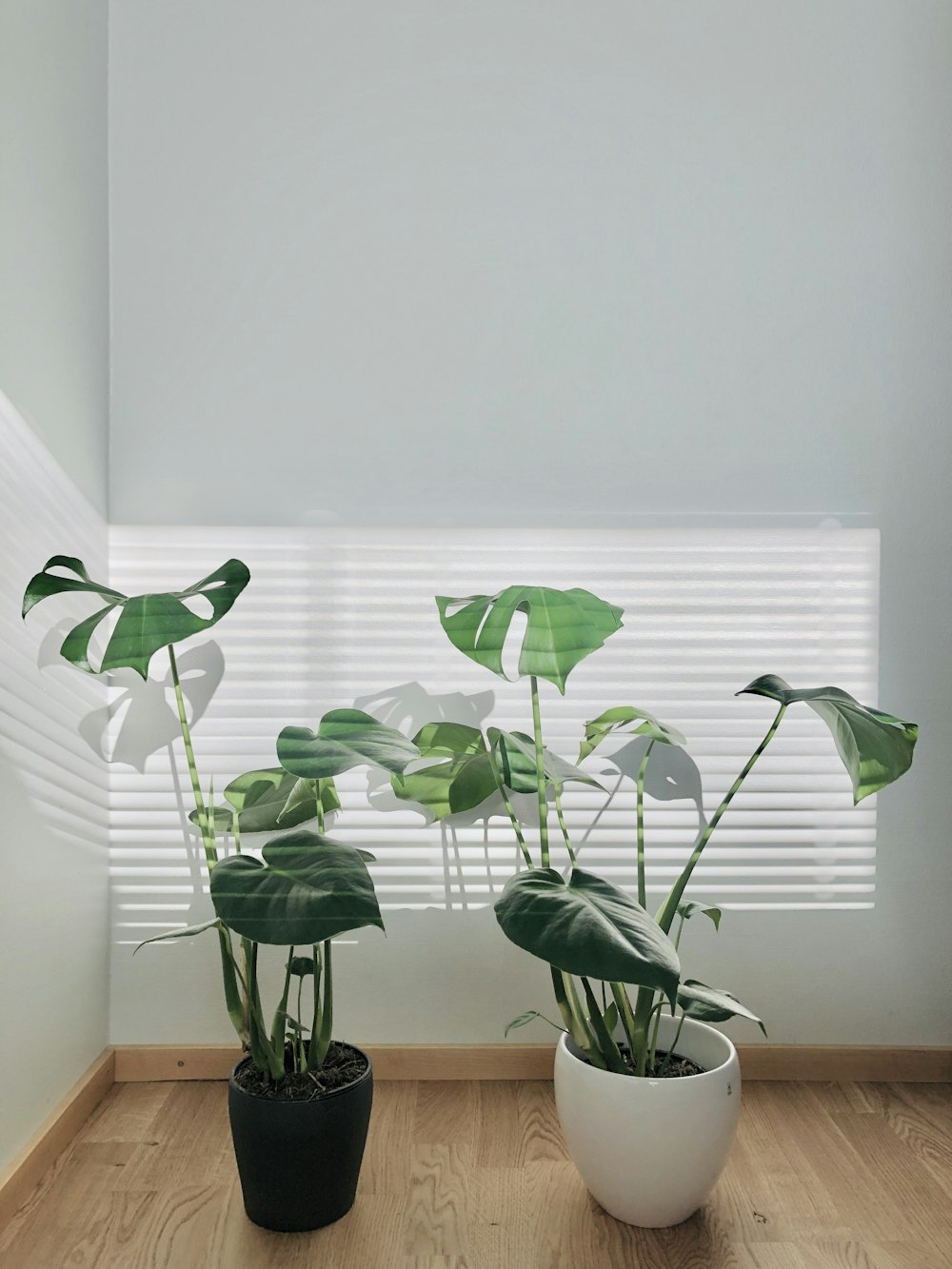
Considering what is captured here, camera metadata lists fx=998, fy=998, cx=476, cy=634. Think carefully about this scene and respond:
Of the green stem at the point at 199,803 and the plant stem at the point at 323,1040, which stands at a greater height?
the green stem at the point at 199,803

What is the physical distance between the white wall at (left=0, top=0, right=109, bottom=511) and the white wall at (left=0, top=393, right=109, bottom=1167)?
0.26 feet

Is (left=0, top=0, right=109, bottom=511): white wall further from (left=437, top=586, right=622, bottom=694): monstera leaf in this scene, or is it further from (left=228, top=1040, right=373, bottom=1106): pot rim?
(left=228, top=1040, right=373, bottom=1106): pot rim

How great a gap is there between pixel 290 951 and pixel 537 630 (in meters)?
0.56

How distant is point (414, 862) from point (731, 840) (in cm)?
59

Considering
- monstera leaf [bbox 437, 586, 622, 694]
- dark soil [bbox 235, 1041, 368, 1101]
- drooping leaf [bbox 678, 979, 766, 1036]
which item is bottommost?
dark soil [bbox 235, 1041, 368, 1101]

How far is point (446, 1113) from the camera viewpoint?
5.59 feet

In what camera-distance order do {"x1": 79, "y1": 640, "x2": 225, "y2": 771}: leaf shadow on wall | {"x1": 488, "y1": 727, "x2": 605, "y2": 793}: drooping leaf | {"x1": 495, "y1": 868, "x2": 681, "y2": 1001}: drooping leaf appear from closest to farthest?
{"x1": 495, "y1": 868, "x2": 681, "y2": 1001}: drooping leaf < {"x1": 488, "y1": 727, "x2": 605, "y2": 793}: drooping leaf < {"x1": 79, "y1": 640, "x2": 225, "y2": 771}: leaf shadow on wall

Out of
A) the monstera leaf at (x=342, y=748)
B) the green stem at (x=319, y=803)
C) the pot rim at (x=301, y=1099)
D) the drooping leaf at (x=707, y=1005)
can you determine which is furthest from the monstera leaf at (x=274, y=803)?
the drooping leaf at (x=707, y=1005)

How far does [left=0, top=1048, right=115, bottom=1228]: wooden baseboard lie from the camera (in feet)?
4.58

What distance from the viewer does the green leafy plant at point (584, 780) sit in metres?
1.12

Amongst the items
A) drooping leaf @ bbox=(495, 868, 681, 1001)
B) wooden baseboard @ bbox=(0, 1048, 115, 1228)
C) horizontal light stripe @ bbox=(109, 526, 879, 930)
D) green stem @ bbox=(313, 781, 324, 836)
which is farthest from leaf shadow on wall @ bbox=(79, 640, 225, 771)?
drooping leaf @ bbox=(495, 868, 681, 1001)

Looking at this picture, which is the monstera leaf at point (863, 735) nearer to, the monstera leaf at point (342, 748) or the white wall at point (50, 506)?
the monstera leaf at point (342, 748)

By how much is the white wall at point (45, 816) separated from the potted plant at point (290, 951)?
16 centimetres

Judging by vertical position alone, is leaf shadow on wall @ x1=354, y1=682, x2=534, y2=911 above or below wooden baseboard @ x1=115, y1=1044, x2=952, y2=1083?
above
